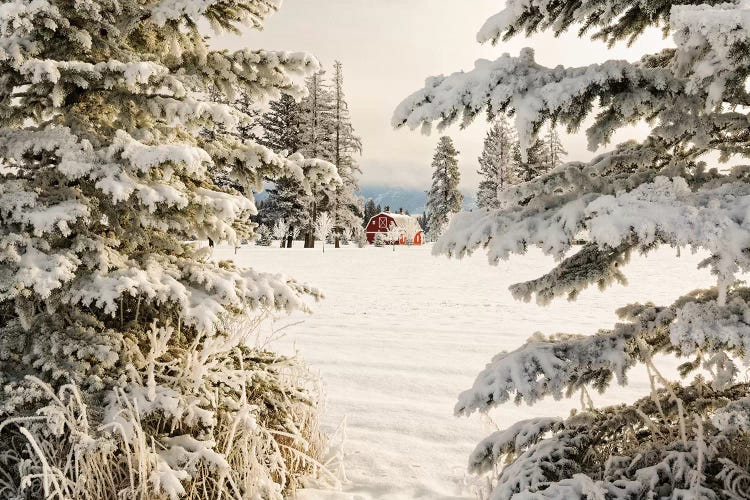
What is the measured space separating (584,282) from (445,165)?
53.6 m

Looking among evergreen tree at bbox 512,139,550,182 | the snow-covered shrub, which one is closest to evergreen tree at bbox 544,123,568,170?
evergreen tree at bbox 512,139,550,182

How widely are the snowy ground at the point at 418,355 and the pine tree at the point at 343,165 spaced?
22.2 meters

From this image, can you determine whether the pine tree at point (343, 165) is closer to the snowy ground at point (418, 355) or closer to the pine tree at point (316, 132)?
the pine tree at point (316, 132)

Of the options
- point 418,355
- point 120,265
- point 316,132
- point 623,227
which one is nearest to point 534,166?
point 316,132

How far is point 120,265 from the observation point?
328cm

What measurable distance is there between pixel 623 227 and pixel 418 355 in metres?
6.47

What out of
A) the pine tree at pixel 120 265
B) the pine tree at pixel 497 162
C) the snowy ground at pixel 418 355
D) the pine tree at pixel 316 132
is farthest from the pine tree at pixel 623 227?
the pine tree at pixel 497 162

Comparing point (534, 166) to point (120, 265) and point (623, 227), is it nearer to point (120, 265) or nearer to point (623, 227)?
point (120, 265)

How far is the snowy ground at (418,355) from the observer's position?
4.52 metres

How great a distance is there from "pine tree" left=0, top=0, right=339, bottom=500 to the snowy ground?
1.01m

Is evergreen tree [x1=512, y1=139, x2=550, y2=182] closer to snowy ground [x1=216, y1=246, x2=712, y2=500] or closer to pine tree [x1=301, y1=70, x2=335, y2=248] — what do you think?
pine tree [x1=301, y1=70, x2=335, y2=248]

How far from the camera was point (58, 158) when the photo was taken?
3.48 meters

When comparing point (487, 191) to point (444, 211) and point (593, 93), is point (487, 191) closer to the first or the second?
point (444, 211)

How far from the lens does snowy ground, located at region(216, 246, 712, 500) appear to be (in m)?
4.52
